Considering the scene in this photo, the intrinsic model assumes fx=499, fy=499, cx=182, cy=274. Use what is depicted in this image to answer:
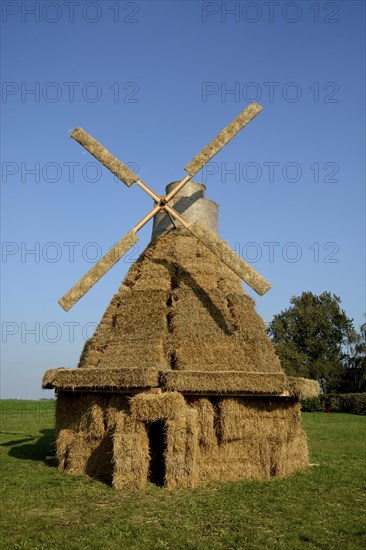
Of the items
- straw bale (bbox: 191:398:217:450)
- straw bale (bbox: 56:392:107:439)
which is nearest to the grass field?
straw bale (bbox: 191:398:217:450)

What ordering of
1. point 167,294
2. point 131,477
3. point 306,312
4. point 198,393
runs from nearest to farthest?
point 131,477
point 198,393
point 167,294
point 306,312

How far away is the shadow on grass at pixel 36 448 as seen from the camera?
46.4ft

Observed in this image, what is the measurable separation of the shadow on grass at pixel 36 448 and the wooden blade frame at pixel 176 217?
447 centimetres

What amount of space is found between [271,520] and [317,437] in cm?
1429

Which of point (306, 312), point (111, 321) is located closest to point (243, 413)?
point (111, 321)

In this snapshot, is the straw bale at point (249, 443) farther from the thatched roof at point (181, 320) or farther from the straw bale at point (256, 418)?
the thatched roof at point (181, 320)

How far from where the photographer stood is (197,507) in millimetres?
8594

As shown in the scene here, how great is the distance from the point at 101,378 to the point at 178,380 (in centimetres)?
181

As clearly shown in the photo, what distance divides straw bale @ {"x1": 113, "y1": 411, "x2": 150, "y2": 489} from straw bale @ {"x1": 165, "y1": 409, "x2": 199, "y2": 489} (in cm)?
51

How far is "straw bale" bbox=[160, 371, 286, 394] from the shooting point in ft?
35.0

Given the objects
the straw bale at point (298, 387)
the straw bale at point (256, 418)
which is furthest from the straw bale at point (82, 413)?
the straw bale at point (298, 387)

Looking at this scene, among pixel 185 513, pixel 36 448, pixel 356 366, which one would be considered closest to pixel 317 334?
pixel 356 366

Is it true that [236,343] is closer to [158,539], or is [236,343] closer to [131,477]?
[131,477]

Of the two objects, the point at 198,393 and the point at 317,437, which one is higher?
the point at 198,393
